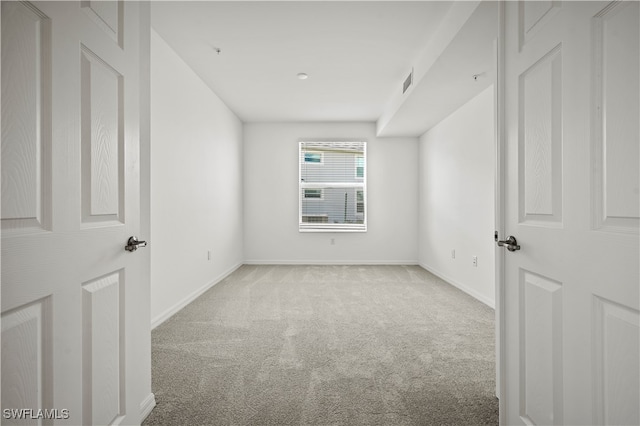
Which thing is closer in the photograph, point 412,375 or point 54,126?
point 54,126

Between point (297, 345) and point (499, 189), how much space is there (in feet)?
5.78

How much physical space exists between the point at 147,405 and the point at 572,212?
6.42 feet

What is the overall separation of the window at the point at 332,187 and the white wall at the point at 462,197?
3.65 ft

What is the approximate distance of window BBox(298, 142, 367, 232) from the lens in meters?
6.48

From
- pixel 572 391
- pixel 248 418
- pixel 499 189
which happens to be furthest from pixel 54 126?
pixel 572 391

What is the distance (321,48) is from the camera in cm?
334

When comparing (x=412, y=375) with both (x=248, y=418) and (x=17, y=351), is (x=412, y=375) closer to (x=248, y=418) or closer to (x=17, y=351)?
(x=248, y=418)

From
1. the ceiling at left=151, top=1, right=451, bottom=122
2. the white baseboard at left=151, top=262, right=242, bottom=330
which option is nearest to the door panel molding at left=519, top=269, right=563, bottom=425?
the ceiling at left=151, top=1, right=451, bottom=122

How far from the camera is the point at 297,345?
2619mm

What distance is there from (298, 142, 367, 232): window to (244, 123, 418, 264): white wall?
133mm

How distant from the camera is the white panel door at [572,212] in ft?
3.11

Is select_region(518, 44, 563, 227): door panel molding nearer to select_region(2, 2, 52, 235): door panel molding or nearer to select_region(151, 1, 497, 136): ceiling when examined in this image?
select_region(151, 1, 497, 136): ceiling

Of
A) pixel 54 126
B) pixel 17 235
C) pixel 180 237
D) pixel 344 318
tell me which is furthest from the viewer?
pixel 180 237

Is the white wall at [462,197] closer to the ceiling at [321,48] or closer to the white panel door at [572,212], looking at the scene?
the ceiling at [321,48]
